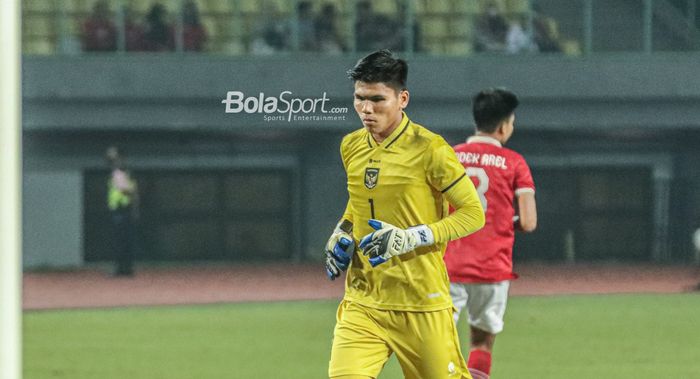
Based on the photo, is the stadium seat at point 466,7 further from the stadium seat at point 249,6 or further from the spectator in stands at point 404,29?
the stadium seat at point 249,6

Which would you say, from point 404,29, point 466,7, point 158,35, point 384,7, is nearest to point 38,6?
point 158,35

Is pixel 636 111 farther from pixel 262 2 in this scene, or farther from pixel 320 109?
pixel 320 109

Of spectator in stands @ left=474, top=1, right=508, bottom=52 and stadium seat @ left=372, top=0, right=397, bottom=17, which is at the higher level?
stadium seat @ left=372, top=0, right=397, bottom=17

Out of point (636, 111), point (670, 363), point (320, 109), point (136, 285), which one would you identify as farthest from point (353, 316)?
point (636, 111)

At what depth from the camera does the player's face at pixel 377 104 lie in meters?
5.38

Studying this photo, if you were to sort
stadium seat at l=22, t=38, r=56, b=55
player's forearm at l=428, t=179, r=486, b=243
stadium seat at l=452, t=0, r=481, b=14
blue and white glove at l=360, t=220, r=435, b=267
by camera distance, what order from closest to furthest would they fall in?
blue and white glove at l=360, t=220, r=435, b=267
player's forearm at l=428, t=179, r=486, b=243
stadium seat at l=22, t=38, r=56, b=55
stadium seat at l=452, t=0, r=481, b=14

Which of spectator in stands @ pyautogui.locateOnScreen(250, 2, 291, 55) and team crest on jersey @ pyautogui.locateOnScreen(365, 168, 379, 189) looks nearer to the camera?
team crest on jersey @ pyautogui.locateOnScreen(365, 168, 379, 189)

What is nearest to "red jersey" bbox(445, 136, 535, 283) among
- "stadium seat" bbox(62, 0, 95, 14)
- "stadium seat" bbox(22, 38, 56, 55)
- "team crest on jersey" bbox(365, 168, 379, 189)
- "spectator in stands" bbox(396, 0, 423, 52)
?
"team crest on jersey" bbox(365, 168, 379, 189)

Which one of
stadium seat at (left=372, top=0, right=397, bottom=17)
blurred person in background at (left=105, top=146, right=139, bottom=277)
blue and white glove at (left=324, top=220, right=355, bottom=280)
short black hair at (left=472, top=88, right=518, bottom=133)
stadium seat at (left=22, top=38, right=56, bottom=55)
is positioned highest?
stadium seat at (left=372, top=0, right=397, bottom=17)

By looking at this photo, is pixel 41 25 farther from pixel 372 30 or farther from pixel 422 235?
pixel 422 235

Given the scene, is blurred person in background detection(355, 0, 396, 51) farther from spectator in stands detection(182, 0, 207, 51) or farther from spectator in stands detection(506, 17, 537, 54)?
spectator in stands detection(182, 0, 207, 51)

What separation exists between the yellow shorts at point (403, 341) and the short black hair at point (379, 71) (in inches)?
36.5

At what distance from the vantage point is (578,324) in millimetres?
13250

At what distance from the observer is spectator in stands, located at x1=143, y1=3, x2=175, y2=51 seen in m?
22.2
